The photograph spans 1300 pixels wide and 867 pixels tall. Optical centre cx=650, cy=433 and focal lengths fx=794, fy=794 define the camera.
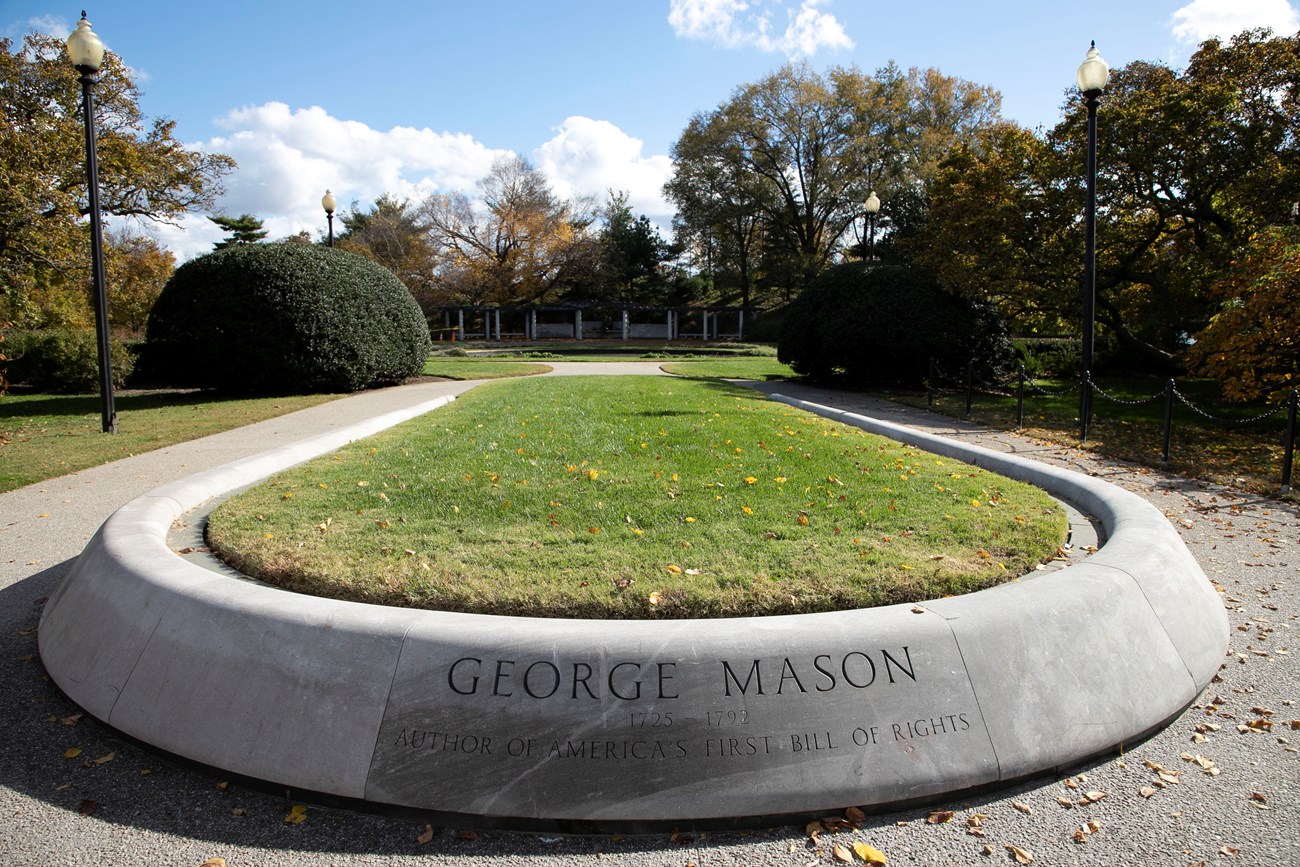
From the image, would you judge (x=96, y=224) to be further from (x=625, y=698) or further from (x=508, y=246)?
(x=508, y=246)

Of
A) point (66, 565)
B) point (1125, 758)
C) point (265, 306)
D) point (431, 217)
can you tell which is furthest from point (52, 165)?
point (431, 217)

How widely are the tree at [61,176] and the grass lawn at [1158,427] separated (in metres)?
17.3

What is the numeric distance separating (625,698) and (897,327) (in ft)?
53.7

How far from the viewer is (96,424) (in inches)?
505

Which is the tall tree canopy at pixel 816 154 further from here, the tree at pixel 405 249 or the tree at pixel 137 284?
the tree at pixel 137 284

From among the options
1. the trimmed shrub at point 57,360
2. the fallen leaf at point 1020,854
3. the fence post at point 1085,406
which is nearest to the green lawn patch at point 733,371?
the fence post at point 1085,406

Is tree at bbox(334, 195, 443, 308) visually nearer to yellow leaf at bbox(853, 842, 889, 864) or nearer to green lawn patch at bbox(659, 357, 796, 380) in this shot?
green lawn patch at bbox(659, 357, 796, 380)

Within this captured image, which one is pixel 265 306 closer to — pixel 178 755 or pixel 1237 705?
pixel 178 755

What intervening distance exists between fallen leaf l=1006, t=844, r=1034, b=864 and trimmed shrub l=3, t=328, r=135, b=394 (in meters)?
21.2

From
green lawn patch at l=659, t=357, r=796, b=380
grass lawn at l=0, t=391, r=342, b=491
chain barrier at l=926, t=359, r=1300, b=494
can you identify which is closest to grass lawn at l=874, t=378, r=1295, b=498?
chain barrier at l=926, t=359, r=1300, b=494

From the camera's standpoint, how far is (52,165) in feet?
53.5

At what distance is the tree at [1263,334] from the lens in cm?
1166

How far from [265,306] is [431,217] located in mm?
41564

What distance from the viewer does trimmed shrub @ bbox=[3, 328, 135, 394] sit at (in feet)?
61.8
